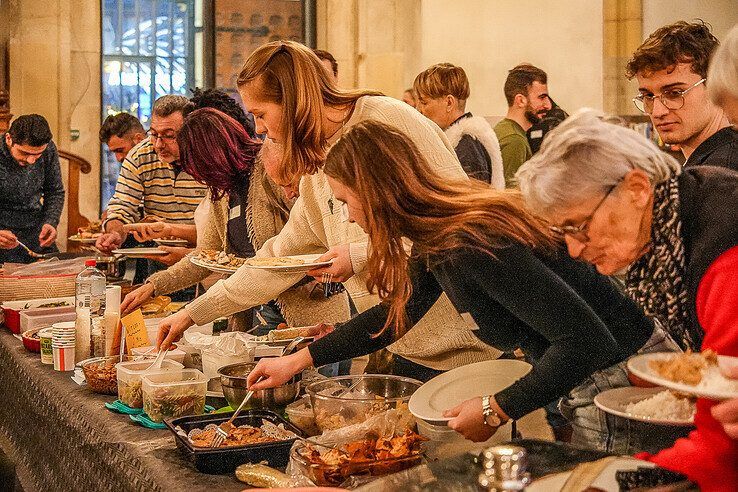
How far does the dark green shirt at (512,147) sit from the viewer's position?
17.2 ft

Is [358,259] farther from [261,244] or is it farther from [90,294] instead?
[90,294]

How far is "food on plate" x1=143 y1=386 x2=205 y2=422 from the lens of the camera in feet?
7.29

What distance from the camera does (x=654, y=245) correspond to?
1468 millimetres

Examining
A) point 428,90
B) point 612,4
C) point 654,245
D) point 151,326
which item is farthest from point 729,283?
point 612,4

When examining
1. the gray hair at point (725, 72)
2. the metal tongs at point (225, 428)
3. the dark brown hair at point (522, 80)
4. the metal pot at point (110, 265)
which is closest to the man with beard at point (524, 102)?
the dark brown hair at point (522, 80)

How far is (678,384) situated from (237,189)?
2.35 m

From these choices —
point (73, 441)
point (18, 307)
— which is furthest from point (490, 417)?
point (18, 307)

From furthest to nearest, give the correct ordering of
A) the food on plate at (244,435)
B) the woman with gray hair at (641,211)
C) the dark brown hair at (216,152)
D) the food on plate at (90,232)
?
1. the food on plate at (90,232)
2. the dark brown hair at (216,152)
3. the food on plate at (244,435)
4. the woman with gray hair at (641,211)

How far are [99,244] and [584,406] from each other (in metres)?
3.28

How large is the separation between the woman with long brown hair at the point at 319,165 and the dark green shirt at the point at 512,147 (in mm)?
2574

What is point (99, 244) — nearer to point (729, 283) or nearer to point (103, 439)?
point (103, 439)

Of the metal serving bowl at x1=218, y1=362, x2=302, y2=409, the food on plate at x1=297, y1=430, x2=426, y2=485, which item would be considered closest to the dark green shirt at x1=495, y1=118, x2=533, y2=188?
the metal serving bowl at x1=218, y1=362, x2=302, y2=409

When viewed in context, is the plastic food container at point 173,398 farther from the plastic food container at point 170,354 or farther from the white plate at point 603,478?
the white plate at point 603,478

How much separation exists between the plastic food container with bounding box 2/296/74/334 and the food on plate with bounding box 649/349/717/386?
288 centimetres
